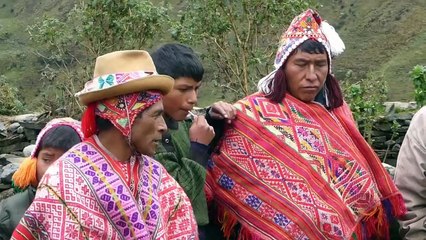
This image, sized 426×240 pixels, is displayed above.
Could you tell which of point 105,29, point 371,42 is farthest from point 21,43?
point 105,29

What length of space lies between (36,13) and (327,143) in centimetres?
4448

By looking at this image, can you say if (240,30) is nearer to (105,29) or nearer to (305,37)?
(105,29)

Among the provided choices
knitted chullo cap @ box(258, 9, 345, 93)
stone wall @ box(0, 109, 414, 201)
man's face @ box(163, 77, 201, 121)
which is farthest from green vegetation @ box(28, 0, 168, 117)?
man's face @ box(163, 77, 201, 121)

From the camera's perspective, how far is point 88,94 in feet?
9.61

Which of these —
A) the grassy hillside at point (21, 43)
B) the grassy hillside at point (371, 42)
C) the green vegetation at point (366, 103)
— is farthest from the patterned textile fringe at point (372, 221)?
the grassy hillside at point (21, 43)

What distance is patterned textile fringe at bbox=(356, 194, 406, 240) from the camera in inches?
158

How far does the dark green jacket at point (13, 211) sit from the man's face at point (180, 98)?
77 centimetres

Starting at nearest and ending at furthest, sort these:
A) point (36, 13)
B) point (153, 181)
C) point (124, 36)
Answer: point (153, 181) < point (124, 36) < point (36, 13)

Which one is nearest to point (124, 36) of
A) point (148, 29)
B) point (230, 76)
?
point (148, 29)

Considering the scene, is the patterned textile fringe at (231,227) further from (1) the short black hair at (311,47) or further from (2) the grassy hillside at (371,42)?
(2) the grassy hillside at (371,42)

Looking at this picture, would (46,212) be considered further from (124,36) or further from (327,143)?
(124,36)

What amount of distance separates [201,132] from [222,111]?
0.25m

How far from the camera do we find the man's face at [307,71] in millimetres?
3863

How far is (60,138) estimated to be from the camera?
3.60 m
